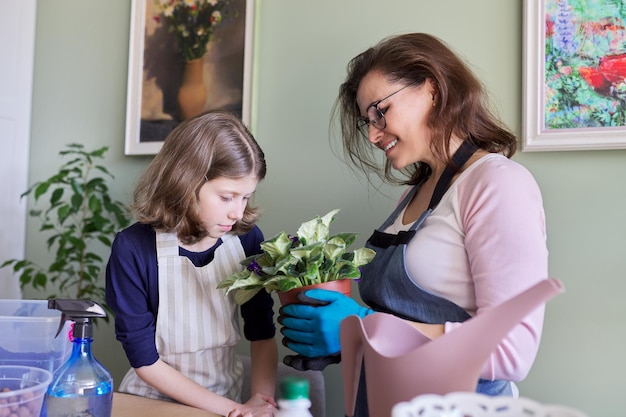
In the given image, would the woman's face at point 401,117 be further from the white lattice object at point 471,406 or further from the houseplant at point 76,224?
the houseplant at point 76,224

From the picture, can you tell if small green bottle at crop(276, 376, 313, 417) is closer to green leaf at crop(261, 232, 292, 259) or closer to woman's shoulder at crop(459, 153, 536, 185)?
green leaf at crop(261, 232, 292, 259)

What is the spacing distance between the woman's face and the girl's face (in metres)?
0.29

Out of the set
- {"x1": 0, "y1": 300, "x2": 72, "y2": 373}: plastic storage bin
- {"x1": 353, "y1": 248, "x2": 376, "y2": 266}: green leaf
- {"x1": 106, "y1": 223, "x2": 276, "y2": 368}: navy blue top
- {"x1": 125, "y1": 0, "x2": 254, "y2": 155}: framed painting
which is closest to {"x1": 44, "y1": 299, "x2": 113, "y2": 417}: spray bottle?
{"x1": 0, "y1": 300, "x2": 72, "y2": 373}: plastic storage bin

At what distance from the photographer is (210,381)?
1.25m

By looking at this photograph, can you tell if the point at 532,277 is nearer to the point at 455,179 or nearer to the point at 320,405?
the point at 455,179

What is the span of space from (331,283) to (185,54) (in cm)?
115

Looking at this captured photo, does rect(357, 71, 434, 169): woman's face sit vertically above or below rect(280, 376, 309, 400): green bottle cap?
above

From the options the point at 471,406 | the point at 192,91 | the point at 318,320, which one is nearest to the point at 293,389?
the point at 471,406

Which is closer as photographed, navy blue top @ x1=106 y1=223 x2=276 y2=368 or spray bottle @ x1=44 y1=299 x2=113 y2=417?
spray bottle @ x1=44 y1=299 x2=113 y2=417

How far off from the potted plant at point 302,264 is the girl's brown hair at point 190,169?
0.22 metres

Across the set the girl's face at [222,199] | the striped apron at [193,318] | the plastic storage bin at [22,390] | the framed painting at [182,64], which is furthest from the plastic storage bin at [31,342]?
the framed painting at [182,64]

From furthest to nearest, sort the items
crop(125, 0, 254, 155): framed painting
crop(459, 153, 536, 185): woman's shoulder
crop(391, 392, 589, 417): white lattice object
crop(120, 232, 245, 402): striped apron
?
crop(125, 0, 254, 155): framed painting → crop(120, 232, 245, 402): striped apron → crop(459, 153, 536, 185): woman's shoulder → crop(391, 392, 589, 417): white lattice object

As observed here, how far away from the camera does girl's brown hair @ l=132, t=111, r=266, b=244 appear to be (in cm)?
117

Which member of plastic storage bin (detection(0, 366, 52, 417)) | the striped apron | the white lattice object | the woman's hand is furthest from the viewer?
the striped apron
